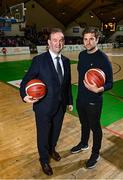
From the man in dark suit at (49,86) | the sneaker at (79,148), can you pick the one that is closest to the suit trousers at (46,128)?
the man in dark suit at (49,86)

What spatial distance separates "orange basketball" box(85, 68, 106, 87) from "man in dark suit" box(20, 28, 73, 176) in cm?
30

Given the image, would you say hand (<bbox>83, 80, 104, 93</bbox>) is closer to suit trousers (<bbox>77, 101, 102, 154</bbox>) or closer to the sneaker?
suit trousers (<bbox>77, 101, 102, 154</bbox>)

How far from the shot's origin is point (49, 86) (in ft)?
8.57

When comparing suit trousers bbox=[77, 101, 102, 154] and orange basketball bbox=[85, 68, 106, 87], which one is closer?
orange basketball bbox=[85, 68, 106, 87]

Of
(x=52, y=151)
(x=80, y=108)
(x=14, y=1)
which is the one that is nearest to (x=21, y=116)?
(x=52, y=151)

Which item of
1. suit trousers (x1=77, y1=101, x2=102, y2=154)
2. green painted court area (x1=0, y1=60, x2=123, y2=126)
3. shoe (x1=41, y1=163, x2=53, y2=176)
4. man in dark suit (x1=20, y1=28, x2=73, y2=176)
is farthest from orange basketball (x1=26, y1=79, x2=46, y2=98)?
green painted court area (x1=0, y1=60, x2=123, y2=126)

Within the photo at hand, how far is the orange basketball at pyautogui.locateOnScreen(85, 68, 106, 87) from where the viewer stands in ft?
8.64

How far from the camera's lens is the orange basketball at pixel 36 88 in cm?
253

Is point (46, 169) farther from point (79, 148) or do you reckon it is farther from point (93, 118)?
point (93, 118)

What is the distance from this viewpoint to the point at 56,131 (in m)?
2.99

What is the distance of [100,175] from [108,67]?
145 cm

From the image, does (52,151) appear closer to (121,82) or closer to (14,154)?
(14,154)

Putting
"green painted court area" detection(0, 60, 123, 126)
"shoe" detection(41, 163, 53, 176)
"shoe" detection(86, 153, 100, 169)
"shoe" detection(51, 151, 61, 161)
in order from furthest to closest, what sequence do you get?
"green painted court area" detection(0, 60, 123, 126)
"shoe" detection(51, 151, 61, 161)
"shoe" detection(86, 153, 100, 169)
"shoe" detection(41, 163, 53, 176)

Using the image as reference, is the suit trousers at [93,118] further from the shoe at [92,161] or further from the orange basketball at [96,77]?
the orange basketball at [96,77]
